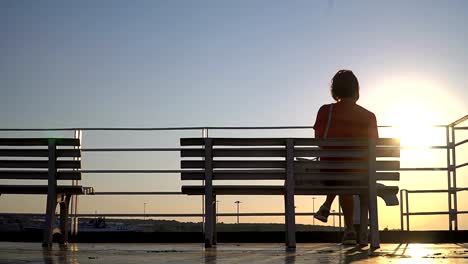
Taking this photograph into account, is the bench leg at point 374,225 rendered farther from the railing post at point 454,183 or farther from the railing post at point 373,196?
the railing post at point 454,183

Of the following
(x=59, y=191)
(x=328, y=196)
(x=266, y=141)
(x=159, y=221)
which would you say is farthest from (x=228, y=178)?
(x=159, y=221)

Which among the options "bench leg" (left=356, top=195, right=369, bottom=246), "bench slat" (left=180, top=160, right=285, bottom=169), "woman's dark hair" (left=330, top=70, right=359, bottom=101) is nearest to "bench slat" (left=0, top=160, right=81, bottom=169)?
"bench slat" (left=180, top=160, right=285, bottom=169)

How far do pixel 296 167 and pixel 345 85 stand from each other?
0.77 metres

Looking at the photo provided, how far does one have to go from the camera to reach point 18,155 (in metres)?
5.41

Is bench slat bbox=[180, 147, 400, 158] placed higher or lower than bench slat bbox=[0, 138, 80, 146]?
lower

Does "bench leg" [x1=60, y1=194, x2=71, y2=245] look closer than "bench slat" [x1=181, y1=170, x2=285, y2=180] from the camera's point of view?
No

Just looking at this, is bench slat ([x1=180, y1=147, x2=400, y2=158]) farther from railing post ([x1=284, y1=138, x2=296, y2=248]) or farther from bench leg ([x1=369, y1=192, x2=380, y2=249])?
bench leg ([x1=369, y1=192, x2=380, y2=249])

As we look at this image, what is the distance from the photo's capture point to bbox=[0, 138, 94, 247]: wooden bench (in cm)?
536

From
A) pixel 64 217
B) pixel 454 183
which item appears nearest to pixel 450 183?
pixel 454 183

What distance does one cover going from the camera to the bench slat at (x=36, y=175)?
5.36 m

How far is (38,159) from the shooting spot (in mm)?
5414

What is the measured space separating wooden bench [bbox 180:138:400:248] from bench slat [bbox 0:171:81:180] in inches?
33.9

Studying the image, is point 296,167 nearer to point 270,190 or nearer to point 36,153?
point 270,190

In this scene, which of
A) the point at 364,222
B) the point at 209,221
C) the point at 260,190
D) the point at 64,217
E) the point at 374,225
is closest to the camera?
the point at 374,225
